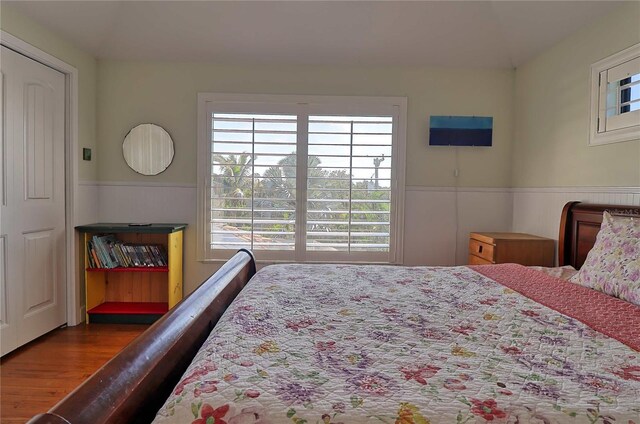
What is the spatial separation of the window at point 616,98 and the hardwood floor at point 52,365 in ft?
10.6

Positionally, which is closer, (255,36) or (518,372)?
(518,372)

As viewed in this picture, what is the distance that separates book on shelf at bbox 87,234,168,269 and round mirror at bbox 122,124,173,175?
26.7 inches

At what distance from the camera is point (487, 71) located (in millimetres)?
3416

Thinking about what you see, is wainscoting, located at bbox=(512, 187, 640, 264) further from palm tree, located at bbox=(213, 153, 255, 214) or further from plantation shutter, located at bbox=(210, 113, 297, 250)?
palm tree, located at bbox=(213, 153, 255, 214)

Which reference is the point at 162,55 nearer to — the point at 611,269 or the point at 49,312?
the point at 49,312

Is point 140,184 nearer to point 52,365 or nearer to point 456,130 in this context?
point 52,365

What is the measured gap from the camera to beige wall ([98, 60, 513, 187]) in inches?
132

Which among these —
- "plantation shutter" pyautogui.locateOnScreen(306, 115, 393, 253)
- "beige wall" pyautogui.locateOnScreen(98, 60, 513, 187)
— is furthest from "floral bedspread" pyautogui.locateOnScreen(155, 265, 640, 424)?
"beige wall" pyautogui.locateOnScreen(98, 60, 513, 187)

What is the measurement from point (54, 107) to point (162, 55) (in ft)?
3.08

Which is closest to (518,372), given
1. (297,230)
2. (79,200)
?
(297,230)

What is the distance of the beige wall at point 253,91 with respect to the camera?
337 cm

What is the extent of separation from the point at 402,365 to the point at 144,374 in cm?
60

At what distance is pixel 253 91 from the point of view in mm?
3373

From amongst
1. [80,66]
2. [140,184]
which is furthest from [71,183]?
[80,66]
